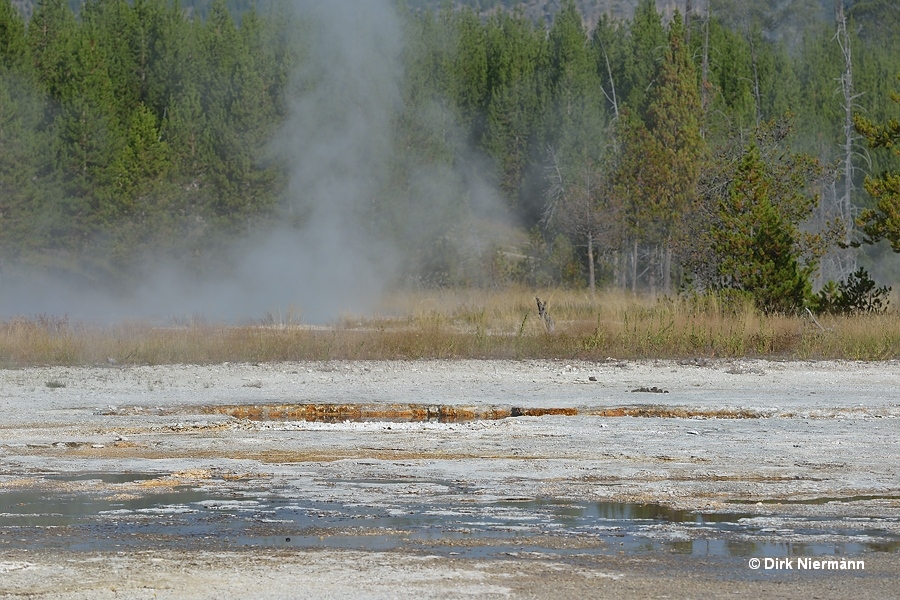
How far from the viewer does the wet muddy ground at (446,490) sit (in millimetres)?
6320

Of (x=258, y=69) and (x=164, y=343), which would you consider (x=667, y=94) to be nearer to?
(x=258, y=69)

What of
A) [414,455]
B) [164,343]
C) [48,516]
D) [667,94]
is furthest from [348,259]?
[48,516]

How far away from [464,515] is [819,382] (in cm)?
989

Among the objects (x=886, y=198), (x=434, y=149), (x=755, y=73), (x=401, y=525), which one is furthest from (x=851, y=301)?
(x=755, y=73)

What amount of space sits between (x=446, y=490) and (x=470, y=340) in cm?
1161

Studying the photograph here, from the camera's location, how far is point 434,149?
3888cm

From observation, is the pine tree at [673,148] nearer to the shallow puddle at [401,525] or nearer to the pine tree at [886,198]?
the pine tree at [886,198]

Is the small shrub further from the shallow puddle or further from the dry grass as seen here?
the shallow puddle

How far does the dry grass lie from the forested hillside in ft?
10.2

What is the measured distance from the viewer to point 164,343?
19.1 metres

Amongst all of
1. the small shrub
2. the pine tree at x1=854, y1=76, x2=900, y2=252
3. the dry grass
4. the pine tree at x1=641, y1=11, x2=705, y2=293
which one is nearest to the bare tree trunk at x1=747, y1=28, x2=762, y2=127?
the pine tree at x1=641, y1=11, x2=705, y2=293

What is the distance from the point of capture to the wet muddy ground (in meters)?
6.32

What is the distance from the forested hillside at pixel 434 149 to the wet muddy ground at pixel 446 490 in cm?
1169

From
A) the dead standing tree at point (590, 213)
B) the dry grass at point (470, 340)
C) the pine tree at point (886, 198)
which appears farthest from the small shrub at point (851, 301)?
the dead standing tree at point (590, 213)
